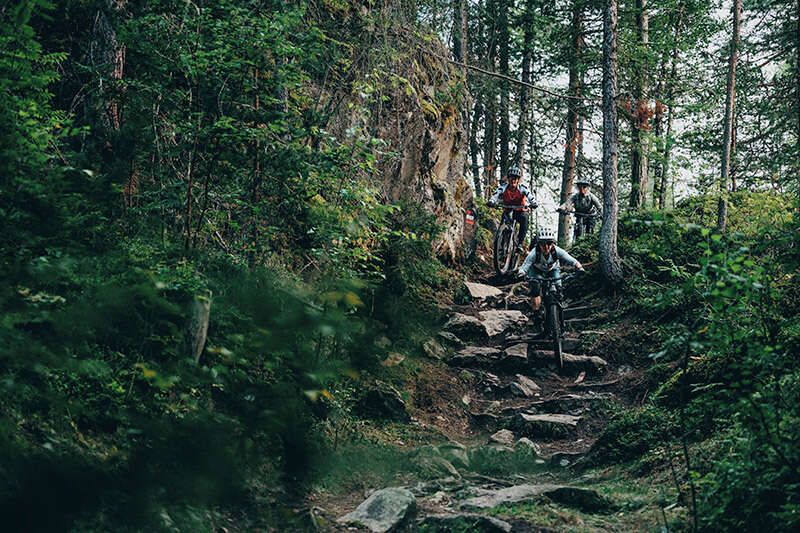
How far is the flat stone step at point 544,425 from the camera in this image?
866 cm

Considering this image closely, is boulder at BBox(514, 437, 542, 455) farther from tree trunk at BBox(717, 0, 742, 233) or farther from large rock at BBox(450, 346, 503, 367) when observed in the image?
tree trunk at BBox(717, 0, 742, 233)

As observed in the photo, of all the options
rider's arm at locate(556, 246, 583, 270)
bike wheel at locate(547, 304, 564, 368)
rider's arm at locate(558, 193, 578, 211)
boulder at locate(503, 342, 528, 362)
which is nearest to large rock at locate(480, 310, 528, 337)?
boulder at locate(503, 342, 528, 362)

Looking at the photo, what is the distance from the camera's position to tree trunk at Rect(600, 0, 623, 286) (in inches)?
516

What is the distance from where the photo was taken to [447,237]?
1642 centimetres

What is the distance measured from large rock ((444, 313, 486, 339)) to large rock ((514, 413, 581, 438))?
3.58 meters

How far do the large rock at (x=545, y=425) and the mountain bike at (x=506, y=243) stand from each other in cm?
591

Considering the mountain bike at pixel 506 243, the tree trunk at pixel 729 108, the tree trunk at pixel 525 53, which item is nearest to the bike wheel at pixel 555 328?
the mountain bike at pixel 506 243

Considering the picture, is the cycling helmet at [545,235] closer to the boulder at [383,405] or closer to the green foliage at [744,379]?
the boulder at [383,405]

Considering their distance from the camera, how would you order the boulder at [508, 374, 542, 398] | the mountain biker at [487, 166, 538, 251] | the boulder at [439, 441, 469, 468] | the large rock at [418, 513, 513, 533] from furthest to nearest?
1. the mountain biker at [487, 166, 538, 251]
2. the boulder at [508, 374, 542, 398]
3. the boulder at [439, 441, 469, 468]
4. the large rock at [418, 513, 513, 533]

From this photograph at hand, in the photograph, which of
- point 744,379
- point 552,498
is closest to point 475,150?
point 552,498

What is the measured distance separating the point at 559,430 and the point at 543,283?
293 cm

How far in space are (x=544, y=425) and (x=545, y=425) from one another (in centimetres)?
1

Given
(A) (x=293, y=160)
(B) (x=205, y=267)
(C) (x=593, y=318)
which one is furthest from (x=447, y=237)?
(B) (x=205, y=267)

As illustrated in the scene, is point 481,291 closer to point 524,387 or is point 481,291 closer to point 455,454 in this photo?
point 524,387
